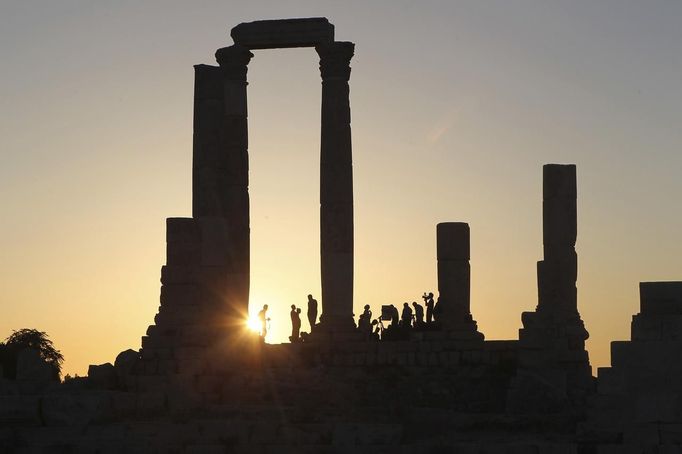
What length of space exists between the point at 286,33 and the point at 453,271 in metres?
9.20

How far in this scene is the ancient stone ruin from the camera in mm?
34531

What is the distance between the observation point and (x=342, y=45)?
55.1 meters

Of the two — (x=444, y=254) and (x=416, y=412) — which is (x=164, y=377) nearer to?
(x=416, y=412)

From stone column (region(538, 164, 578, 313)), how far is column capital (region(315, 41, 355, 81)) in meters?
7.03

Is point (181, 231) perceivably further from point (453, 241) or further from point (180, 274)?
point (453, 241)

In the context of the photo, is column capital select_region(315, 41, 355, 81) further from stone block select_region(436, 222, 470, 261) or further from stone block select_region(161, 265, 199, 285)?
stone block select_region(161, 265, 199, 285)

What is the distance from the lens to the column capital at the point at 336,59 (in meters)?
55.0

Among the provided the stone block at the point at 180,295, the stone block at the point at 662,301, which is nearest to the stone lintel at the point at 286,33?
the stone block at the point at 180,295

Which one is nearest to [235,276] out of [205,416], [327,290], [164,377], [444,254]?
[327,290]

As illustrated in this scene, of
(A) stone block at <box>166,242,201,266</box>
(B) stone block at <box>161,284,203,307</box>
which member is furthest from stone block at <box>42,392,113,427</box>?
(A) stone block at <box>166,242,201,266</box>

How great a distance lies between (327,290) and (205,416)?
49.5 ft

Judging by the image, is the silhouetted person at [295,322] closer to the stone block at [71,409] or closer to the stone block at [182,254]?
the stone block at [182,254]

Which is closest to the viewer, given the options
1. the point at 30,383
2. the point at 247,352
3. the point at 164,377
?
the point at 30,383

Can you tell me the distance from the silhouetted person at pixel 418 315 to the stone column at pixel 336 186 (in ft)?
6.67
